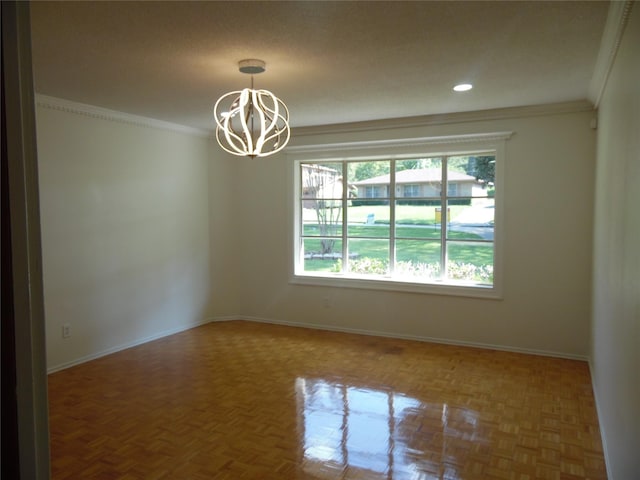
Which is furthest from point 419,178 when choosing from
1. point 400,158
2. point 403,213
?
point 403,213

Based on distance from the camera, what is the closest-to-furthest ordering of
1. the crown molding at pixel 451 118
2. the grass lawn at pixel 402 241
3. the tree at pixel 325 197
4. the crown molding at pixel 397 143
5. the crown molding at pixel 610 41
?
the crown molding at pixel 610 41
the crown molding at pixel 451 118
the crown molding at pixel 397 143
the grass lawn at pixel 402 241
the tree at pixel 325 197

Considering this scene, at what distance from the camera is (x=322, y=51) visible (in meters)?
2.89

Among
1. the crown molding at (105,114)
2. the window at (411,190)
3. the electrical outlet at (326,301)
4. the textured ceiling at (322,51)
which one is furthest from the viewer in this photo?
the electrical outlet at (326,301)

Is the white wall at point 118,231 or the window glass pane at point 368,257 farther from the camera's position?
the window glass pane at point 368,257

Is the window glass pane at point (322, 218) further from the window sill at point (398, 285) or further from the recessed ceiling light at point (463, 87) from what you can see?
the recessed ceiling light at point (463, 87)

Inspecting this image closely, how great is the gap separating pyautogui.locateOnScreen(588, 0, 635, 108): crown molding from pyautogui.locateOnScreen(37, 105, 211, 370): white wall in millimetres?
4208

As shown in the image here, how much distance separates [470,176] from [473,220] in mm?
479

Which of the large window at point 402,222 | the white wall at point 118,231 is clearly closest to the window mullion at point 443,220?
the large window at point 402,222

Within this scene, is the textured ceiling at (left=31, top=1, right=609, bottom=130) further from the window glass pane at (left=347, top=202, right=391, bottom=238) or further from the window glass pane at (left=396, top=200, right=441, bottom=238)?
the window glass pane at (left=347, top=202, right=391, bottom=238)

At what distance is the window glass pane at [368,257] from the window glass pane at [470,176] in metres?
1.03

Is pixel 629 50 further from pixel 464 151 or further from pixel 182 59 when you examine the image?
pixel 464 151

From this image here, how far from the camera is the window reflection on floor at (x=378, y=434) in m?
2.60

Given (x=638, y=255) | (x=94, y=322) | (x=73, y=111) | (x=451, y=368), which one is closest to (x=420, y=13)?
(x=638, y=255)

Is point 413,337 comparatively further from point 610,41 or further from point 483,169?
point 610,41
